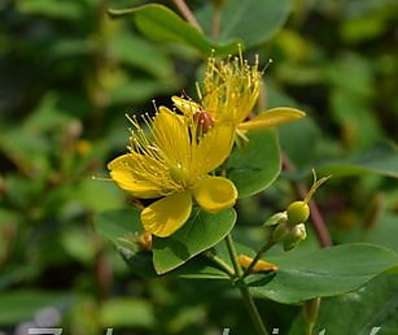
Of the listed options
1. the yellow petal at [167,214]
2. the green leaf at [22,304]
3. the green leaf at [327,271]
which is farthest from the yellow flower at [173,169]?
the green leaf at [22,304]

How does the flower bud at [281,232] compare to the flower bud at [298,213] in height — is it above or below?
below

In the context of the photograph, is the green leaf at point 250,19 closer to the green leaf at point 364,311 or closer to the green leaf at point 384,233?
the green leaf at point 384,233

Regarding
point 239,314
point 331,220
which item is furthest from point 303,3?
point 239,314

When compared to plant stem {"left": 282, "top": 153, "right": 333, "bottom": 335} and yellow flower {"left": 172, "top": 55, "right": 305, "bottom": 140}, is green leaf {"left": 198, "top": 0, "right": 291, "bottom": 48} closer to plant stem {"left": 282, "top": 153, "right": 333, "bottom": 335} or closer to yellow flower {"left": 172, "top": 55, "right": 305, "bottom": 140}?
plant stem {"left": 282, "top": 153, "right": 333, "bottom": 335}

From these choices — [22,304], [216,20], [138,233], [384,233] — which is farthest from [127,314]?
[138,233]

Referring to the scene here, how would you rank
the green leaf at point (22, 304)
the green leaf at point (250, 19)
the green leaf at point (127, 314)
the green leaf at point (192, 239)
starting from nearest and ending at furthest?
the green leaf at point (192, 239) < the green leaf at point (250, 19) < the green leaf at point (22, 304) < the green leaf at point (127, 314)

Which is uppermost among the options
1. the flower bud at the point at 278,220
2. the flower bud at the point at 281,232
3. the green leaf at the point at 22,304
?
the flower bud at the point at 278,220
